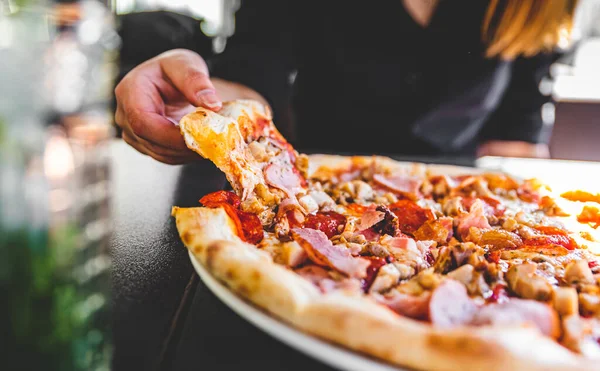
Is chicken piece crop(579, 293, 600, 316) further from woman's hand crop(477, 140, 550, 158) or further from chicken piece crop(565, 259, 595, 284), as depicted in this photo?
woman's hand crop(477, 140, 550, 158)

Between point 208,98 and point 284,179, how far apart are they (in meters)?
0.19

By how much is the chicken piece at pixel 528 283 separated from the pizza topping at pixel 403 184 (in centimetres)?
42

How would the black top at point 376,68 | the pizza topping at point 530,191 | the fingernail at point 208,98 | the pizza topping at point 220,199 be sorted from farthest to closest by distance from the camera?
the black top at point 376,68, the pizza topping at point 530,191, the fingernail at point 208,98, the pizza topping at point 220,199

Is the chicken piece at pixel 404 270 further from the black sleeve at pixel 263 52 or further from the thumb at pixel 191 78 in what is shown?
the black sleeve at pixel 263 52

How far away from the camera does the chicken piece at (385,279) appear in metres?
0.60

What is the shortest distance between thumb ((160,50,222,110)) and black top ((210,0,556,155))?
659mm

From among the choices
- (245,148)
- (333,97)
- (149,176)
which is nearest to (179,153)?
(245,148)

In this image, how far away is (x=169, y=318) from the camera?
0.57m

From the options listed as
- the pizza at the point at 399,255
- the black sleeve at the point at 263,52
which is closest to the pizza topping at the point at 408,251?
the pizza at the point at 399,255

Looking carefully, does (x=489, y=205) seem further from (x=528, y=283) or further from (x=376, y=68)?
(x=376, y=68)

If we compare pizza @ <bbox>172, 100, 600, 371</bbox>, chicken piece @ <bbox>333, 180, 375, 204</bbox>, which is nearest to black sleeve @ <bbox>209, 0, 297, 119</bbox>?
pizza @ <bbox>172, 100, 600, 371</bbox>

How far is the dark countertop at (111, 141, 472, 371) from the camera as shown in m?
0.50

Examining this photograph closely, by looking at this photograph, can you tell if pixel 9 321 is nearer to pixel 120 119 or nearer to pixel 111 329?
pixel 111 329

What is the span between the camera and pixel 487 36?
177 cm
